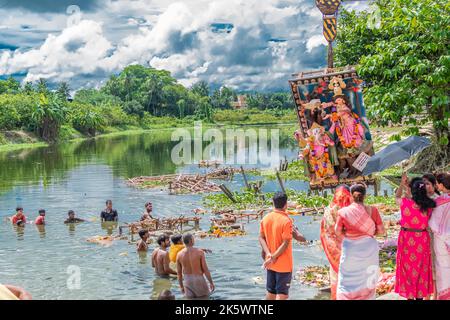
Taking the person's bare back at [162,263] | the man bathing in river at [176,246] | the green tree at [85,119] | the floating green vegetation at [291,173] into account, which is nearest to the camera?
the man bathing in river at [176,246]

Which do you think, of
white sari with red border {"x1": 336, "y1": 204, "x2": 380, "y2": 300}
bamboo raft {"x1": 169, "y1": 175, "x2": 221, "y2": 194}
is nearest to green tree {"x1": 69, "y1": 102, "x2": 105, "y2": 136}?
bamboo raft {"x1": 169, "y1": 175, "x2": 221, "y2": 194}

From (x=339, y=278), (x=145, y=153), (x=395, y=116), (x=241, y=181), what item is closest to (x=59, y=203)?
(x=241, y=181)

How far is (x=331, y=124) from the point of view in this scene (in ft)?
42.2

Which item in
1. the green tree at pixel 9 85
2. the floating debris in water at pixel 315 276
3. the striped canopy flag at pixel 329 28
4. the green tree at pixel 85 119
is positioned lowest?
the floating debris in water at pixel 315 276

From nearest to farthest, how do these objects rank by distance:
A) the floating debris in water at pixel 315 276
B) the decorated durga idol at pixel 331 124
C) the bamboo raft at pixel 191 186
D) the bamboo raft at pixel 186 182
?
the floating debris in water at pixel 315 276 < the decorated durga idol at pixel 331 124 < the bamboo raft at pixel 191 186 < the bamboo raft at pixel 186 182

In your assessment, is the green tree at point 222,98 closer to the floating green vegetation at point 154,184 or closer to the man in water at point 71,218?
the floating green vegetation at point 154,184

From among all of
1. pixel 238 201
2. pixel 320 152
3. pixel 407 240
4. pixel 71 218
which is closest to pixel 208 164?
pixel 238 201

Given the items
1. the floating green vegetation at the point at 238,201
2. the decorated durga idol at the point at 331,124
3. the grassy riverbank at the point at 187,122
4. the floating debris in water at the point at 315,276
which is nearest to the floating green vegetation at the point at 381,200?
the floating green vegetation at the point at 238,201

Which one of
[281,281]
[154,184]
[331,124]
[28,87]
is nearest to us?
[281,281]

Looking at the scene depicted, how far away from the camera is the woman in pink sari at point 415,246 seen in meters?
7.03

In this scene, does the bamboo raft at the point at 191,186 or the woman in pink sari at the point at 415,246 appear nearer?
the woman in pink sari at the point at 415,246

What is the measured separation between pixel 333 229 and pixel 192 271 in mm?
2541

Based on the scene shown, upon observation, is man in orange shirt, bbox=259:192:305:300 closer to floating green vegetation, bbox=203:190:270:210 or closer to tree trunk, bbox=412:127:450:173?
tree trunk, bbox=412:127:450:173

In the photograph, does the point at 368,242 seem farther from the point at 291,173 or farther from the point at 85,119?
the point at 85,119
